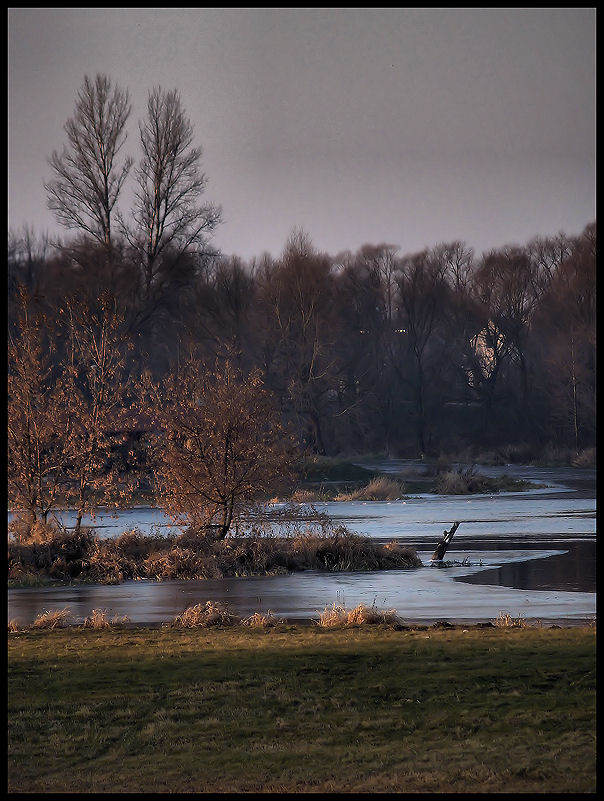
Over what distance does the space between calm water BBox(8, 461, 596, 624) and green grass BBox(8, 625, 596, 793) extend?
10.5ft

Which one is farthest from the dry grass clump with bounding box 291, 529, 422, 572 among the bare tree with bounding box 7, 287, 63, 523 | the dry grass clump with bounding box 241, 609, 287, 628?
the dry grass clump with bounding box 241, 609, 287, 628

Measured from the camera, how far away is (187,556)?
25812 mm

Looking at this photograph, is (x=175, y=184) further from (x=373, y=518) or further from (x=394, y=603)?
(x=394, y=603)

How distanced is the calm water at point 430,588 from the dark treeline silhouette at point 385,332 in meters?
37.1

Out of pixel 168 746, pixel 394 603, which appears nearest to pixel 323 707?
pixel 168 746

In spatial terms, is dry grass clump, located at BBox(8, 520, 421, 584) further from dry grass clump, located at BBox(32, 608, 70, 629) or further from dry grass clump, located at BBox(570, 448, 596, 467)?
dry grass clump, located at BBox(570, 448, 596, 467)

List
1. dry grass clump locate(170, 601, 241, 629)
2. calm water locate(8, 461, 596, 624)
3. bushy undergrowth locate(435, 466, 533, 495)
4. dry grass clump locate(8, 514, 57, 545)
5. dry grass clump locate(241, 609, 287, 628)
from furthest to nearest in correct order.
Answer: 1. bushy undergrowth locate(435, 466, 533, 495)
2. dry grass clump locate(8, 514, 57, 545)
3. calm water locate(8, 461, 596, 624)
4. dry grass clump locate(170, 601, 241, 629)
5. dry grass clump locate(241, 609, 287, 628)

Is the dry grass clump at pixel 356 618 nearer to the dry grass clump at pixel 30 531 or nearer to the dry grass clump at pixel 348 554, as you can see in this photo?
the dry grass clump at pixel 348 554

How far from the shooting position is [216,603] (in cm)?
2066

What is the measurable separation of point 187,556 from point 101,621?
8.56 metres

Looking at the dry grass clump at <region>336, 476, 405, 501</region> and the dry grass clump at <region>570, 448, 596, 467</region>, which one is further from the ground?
the dry grass clump at <region>570, 448, 596, 467</region>

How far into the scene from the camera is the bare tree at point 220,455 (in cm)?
2947

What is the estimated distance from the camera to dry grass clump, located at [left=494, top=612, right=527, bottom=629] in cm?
1650

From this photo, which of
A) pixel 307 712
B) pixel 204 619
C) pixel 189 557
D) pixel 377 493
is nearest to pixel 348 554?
pixel 189 557
